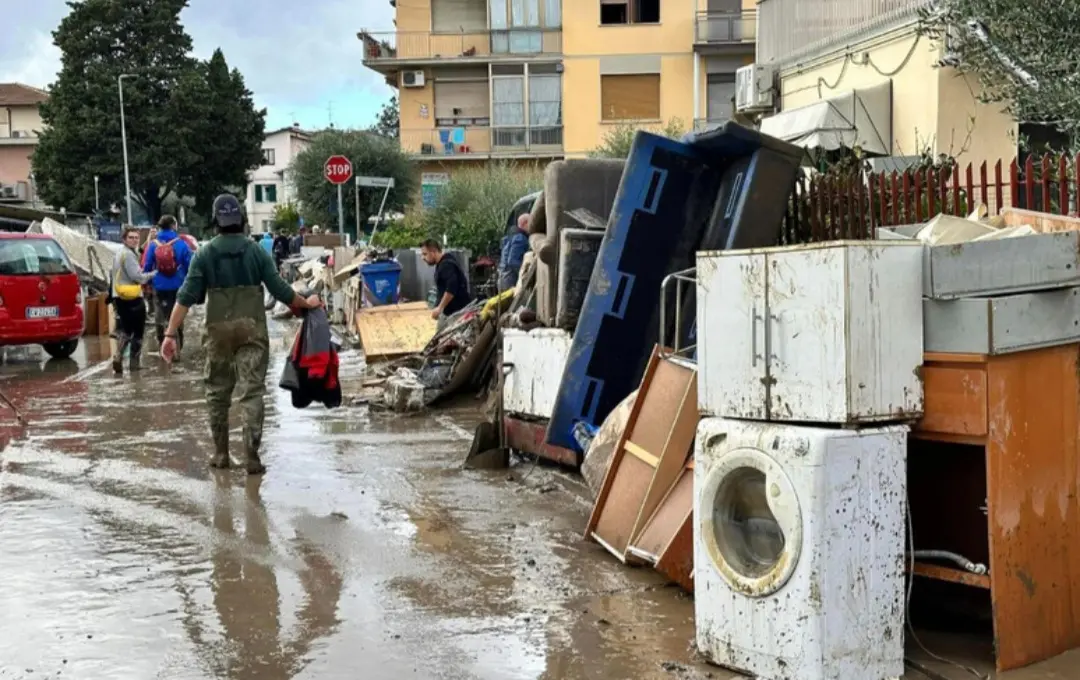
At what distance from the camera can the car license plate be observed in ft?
→ 50.7

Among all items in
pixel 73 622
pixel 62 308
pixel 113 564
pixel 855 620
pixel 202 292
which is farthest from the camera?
pixel 62 308

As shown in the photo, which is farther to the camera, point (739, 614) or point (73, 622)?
point (73, 622)

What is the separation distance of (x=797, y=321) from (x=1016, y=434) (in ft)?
2.91

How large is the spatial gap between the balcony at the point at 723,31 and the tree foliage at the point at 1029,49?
29709 mm

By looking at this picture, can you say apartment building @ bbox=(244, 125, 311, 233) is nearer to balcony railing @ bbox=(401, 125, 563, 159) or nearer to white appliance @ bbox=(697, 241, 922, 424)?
balcony railing @ bbox=(401, 125, 563, 159)

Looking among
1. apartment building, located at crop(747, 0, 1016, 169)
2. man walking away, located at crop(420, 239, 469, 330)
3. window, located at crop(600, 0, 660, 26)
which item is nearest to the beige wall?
apartment building, located at crop(747, 0, 1016, 169)

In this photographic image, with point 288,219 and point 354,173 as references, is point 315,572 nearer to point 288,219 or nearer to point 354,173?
point 354,173

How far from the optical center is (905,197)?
24.9 feet

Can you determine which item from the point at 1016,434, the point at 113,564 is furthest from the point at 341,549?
the point at 1016,434

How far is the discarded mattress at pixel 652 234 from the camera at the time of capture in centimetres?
721

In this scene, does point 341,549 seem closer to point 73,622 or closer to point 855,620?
point 73,622

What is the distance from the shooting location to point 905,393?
13.3ft

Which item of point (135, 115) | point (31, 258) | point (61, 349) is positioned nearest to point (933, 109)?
point (31, 258)

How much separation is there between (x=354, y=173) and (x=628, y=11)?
36.8 feet
